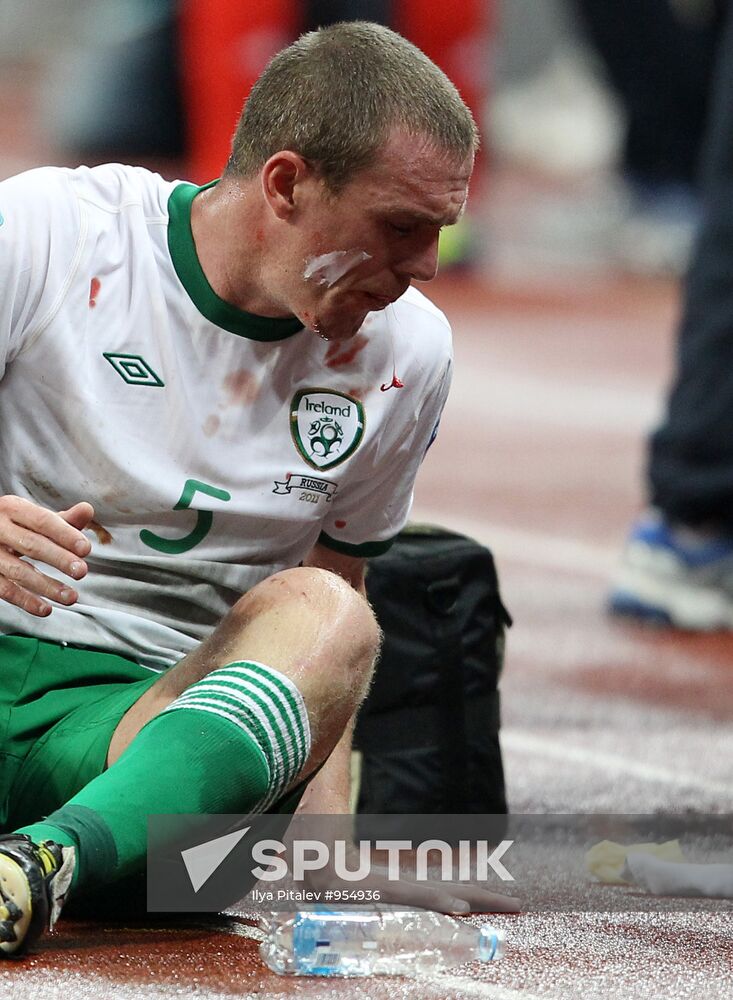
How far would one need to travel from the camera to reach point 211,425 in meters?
3.17

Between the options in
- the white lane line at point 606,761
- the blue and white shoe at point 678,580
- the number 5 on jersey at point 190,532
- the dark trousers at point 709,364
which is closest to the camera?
the number 5 on jersey at point 190,532

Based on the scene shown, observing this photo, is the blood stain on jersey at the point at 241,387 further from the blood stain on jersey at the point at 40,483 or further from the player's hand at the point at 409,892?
the player's hand at the point at 409,892

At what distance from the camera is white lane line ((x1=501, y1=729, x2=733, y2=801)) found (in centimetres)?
422

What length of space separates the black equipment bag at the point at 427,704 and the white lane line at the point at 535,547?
7.97 feet

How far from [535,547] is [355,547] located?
3241 mm

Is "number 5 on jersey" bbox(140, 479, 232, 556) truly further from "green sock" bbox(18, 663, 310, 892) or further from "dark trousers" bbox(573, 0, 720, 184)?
"dark trousers" bbox(573, 0, 720, 184)

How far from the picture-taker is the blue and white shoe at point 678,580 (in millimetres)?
5762

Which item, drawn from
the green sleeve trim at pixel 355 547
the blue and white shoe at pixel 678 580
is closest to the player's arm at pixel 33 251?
the green sleeve trim at pixel 355 547

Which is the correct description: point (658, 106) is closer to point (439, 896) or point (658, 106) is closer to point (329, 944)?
point (439, 896)

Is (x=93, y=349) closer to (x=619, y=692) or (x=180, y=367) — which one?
(x=180, y=367)

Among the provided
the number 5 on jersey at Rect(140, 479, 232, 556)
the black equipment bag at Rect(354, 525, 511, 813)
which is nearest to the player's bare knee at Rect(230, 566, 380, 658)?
the number 5 on jersey at Rect(140, 479, 232, 556)

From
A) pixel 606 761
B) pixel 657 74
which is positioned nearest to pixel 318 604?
pixel 606 761

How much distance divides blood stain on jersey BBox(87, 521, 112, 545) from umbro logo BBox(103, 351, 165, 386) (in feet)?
0.77

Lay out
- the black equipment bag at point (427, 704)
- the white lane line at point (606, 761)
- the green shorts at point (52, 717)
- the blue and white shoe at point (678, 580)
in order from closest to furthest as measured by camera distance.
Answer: the green shorts at point (52, 717)
the black equipment bag at point (427, 704)
the white lane line at point (606, 761)
the blue and white shoe at point (678, 580)
